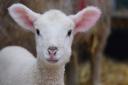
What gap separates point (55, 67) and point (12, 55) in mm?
849

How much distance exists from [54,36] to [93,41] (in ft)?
8.32

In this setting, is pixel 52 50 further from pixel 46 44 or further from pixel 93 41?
pixel 93 41

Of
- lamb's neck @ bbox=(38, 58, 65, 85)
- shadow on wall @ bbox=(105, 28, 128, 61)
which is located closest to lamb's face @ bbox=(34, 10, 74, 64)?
lamb's neck @ bbox=(38, 58, 65, 85)

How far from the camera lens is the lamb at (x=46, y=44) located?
3.75 metres

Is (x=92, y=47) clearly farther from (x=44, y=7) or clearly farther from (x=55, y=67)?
(x=55, y=67)

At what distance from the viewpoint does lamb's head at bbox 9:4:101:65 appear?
371 cm

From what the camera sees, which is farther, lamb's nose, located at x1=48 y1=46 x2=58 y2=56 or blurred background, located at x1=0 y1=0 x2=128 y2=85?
blurred background, located at x1=0 y1=0 x2=128 y2=85

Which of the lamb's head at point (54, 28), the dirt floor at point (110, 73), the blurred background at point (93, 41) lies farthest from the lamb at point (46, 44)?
the dirt floor at point (110, 73)

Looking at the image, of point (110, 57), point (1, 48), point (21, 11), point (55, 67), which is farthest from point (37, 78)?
point (110, 57)

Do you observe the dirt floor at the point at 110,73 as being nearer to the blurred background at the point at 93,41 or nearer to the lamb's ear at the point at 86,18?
the blurred background at the point at 93,41

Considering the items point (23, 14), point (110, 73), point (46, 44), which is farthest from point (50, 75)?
point (110, 73)

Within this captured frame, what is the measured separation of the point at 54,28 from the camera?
381 centimetres

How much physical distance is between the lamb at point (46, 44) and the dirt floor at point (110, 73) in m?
2.90

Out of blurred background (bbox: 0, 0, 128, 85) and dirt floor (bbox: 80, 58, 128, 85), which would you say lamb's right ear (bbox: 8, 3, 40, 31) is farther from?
dirt floor (bbox: 80, 58, 128, 85)
